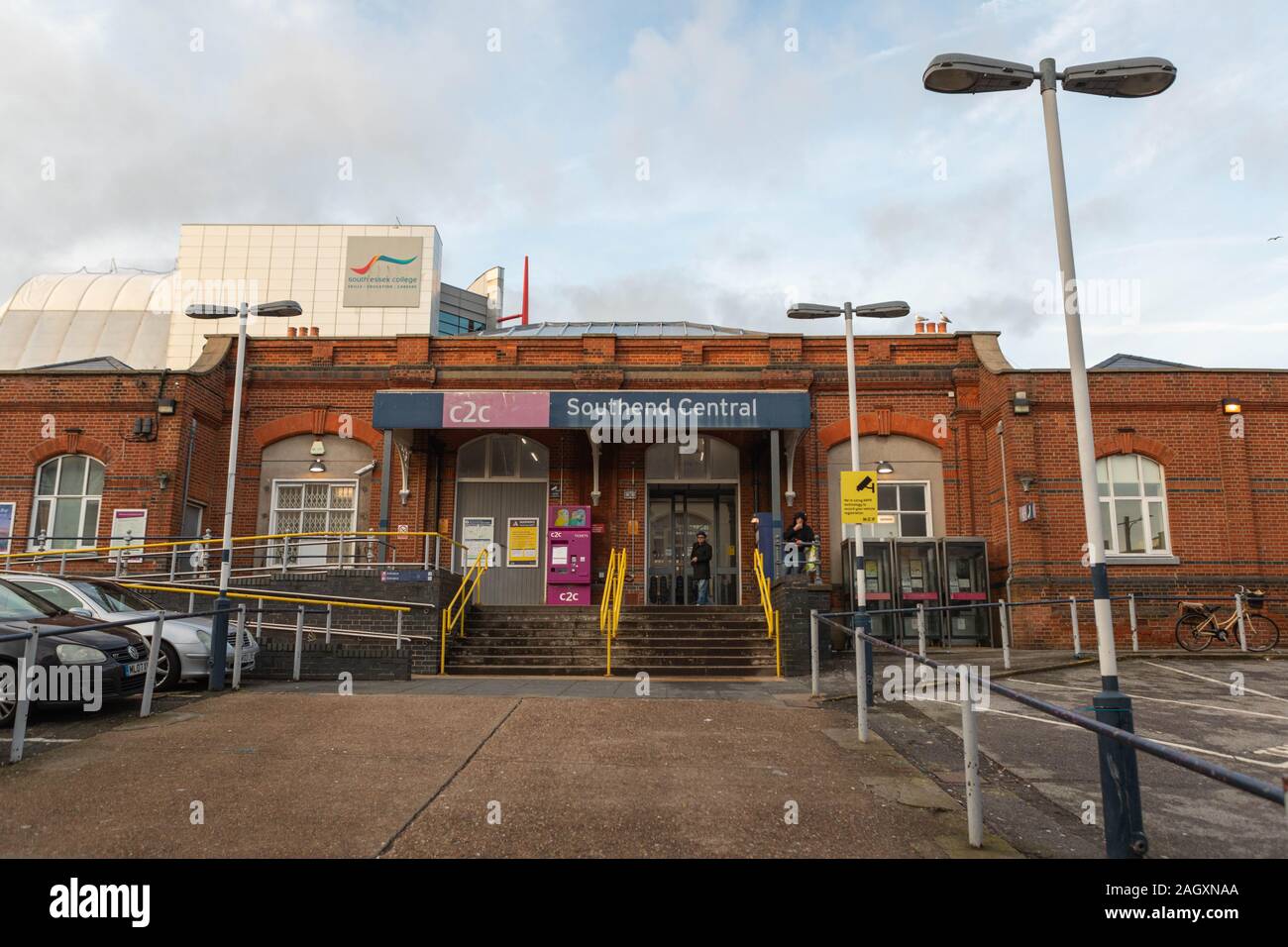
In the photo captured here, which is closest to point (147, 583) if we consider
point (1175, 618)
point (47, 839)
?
point (47, 839)

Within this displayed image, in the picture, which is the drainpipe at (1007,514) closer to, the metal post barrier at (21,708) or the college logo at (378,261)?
the metal post barrier at (21,708)

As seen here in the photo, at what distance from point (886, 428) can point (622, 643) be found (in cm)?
848

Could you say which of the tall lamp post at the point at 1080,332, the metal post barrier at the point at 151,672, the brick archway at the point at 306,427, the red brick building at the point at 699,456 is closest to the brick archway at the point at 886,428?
the red brick building at the point at 699,456

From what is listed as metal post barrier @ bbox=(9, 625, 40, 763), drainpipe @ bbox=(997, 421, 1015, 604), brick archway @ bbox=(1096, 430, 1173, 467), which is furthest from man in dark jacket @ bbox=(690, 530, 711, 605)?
metal post barrier @ bbox=(9, 625, 40, 763)

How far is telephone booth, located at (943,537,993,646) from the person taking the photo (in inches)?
684

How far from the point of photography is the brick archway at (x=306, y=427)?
19953 mm

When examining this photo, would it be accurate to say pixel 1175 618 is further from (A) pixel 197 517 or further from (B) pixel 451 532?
(A) pixel 197 517

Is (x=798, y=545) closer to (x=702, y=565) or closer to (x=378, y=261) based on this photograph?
(x=702, y=565)

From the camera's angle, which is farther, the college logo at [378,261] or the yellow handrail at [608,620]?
the college logo at [378,261]

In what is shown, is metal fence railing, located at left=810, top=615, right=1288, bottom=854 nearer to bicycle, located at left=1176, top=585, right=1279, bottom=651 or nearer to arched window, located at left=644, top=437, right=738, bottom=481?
bicycle, located at left=1176, top=585, right=1279, bottom=651

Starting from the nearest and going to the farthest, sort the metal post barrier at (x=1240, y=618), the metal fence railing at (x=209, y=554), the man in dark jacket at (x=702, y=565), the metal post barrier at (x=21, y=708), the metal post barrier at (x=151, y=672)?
the metal post barrier at (x=21, y=708), the metal post barrier at (x=151, y=672), the metal post barrier at (x=1240, y=618), the metal fence railing at (x=209, y=554), the man in dark jacket at (x=702, y=565)

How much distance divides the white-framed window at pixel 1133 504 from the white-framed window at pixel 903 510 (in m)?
3.58

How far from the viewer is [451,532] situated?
1970 centimetres

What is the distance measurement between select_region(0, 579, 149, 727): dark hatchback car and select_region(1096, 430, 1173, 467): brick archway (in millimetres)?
17727
